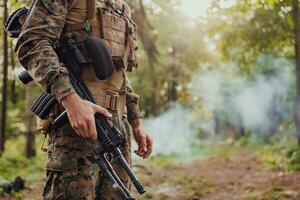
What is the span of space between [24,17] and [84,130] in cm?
76

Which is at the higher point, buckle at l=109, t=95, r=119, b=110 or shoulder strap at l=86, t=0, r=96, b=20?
shoulder strap at l=86, t=0, r=96, b=20

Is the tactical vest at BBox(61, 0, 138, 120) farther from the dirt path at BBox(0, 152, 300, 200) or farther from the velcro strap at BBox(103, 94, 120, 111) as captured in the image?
the dirt path at BBox(0, 152, 300, 200)

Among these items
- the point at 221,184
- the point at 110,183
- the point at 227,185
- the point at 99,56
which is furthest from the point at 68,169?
the point at 221,184

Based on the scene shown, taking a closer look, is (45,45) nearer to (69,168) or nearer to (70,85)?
(70,85)

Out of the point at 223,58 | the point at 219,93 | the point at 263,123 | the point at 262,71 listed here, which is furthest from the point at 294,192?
the point at 219,93

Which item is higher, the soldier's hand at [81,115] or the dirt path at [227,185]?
the soldier's hand at [81,115]

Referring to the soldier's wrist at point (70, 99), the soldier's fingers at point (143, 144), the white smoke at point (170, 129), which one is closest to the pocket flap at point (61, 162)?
the soldier's wrist at point (70, 99)

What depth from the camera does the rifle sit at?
229cm

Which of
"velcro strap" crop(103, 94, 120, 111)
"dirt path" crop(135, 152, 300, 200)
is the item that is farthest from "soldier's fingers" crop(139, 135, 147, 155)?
"dirt path" crop(135, 152, 300, 200)

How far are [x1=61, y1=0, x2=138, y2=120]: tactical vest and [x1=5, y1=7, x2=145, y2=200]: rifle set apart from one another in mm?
60

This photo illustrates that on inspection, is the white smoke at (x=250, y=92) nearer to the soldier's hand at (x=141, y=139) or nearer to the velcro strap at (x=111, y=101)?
the soldier's hand at (x=141, y=139)

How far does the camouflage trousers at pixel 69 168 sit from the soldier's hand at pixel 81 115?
27 cm

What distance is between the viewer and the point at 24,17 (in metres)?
2.42

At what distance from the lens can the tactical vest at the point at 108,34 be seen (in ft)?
7.94
